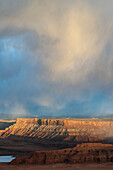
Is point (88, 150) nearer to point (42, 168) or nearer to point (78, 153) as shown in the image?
point (78, 153)

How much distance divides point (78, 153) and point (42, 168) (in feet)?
47.0

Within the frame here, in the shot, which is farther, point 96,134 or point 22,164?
point 96,134

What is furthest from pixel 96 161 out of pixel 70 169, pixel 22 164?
pixel 22 164

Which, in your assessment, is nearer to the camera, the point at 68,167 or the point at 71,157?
the point at 68,167

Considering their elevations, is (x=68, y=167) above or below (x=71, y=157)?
below

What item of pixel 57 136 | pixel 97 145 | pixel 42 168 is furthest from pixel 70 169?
pixel 57 136

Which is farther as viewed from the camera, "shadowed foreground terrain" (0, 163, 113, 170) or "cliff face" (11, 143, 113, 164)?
"cliff face" (11, 143, 113, 164)

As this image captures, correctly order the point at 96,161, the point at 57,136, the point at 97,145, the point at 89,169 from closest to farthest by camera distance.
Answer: the point at 89,169, the point at 96,161, the point at 97,145, the point at 57,136

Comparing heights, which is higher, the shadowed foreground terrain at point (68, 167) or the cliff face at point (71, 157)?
the cliff face at point (71, 157)

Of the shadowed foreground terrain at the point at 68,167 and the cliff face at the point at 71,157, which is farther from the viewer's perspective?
the cliff face at the point at 71,157

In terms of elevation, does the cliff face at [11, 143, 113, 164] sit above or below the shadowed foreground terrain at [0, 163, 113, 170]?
above

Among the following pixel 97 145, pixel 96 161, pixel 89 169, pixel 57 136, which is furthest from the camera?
pixel 57 136

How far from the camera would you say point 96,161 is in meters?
67.1

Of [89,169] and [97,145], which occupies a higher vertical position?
[97,145]
